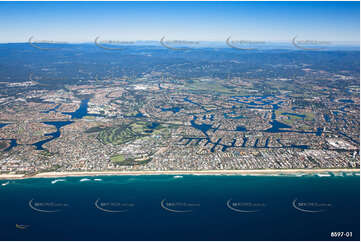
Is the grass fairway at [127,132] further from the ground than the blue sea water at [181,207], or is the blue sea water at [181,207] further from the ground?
the grass fairway at [127,132]

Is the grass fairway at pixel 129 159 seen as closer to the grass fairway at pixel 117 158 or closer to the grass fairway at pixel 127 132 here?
the grass fairway at pixel 117 158

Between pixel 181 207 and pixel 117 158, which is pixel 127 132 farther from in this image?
pixel 181 207

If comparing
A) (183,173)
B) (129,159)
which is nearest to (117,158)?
(129,159)

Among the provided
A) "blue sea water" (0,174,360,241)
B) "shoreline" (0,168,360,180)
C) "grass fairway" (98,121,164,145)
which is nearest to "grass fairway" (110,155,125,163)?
"shoreline" (0,168,360,180)

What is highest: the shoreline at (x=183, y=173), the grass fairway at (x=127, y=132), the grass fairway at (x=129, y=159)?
the grass fairway at (x=127, y=132)

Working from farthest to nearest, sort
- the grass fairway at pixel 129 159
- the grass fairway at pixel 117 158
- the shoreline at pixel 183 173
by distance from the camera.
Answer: the grass fairway at pixel 117 158, the grass fairway at pixel 129 159, the shoreline at pixel 183 173

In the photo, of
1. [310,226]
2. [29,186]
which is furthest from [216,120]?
[29,186]

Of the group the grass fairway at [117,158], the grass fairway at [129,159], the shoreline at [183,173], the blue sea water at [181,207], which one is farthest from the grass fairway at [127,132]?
the blue sea water at [181,207]

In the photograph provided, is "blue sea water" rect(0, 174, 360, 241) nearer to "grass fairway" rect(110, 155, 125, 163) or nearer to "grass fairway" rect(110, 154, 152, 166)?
"grass fairway" rect(110, 154, 152, 166)

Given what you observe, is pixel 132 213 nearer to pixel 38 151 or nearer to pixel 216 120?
pixel 38 151
